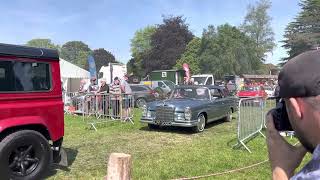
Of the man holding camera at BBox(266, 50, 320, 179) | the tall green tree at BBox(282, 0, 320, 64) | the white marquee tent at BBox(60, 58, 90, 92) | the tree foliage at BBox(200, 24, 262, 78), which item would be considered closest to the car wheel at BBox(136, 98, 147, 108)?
the white marquee tent at BBox(60, 58, 90, 92)

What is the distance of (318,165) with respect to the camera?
125 centimetres

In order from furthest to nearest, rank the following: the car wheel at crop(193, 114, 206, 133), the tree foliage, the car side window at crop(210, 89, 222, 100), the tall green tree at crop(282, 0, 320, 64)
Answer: the tall green tree at crop(282, 0, 320, 64) < the tree foliage < the car side window at crop(210, 89, 222, 100) < the car wheel at crop(193, 114, 206, 133)

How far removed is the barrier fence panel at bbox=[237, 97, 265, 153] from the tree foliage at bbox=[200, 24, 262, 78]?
47.3 meters

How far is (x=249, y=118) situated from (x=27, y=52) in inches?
233

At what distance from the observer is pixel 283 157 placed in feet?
5.08

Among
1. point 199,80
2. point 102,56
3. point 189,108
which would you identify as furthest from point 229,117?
point 102,56

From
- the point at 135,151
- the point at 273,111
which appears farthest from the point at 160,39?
the point at 273,111

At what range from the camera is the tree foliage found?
59.2 metres

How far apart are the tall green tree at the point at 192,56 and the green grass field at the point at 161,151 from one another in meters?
50.5

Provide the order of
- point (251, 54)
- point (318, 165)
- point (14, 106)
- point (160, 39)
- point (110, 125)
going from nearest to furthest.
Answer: point (318, 165), point (14, 106), point (110, 125), point (251, 54), point (160, 39)

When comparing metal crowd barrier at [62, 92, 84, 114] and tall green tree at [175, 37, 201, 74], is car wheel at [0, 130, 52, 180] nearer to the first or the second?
metal crowd barrier at [62, 92, 84, 114]

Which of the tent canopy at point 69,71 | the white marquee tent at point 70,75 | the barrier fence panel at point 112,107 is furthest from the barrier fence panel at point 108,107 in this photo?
the tent canopy at point 69,71

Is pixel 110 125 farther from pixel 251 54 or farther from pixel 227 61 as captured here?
pixel 251 54

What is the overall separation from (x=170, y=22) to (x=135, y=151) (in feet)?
195
